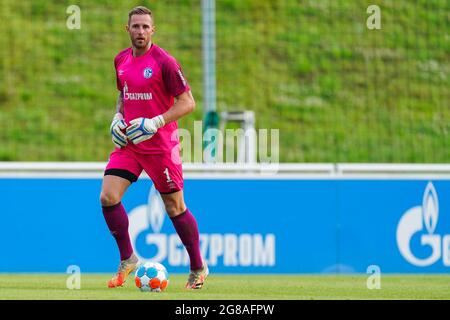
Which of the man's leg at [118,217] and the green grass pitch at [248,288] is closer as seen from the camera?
the green grass pitch at [248,288]

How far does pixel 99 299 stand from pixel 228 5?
10.2 m

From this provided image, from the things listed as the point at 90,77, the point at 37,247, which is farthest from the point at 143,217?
the point at 90,77

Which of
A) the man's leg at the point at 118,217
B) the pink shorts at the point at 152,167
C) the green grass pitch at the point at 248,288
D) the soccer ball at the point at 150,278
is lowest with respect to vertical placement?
the green grass pitch at the point at 248,288

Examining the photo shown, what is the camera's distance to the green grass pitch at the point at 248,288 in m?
8.86

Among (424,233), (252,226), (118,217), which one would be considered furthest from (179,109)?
(424,233)

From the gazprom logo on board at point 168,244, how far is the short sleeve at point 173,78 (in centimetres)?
364

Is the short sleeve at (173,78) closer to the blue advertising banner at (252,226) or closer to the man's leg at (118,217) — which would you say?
the man's leg at (118,217)

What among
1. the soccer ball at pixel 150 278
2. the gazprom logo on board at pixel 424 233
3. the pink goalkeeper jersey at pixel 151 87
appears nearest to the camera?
the soccer ball at pixel 150 278

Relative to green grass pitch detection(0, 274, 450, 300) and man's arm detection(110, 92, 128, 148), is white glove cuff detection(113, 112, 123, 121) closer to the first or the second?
man's arm detection(110, 92, 128, 148)

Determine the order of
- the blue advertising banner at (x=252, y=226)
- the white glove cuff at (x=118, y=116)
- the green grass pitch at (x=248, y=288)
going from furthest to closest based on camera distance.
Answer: the blue advertising banner at (x=252, y=226) → the white glove cuff at (x=118, y=116) → the green grass pitch at (x=248, y=288)

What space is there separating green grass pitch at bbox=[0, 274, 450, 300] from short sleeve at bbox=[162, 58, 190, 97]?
1630mm

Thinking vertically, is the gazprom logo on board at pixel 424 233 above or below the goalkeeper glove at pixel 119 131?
below

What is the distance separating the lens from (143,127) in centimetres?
942

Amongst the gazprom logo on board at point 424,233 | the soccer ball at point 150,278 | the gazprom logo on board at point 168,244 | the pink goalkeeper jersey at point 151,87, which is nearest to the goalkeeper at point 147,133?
the pink goalkeeper jersey at point 151,87
